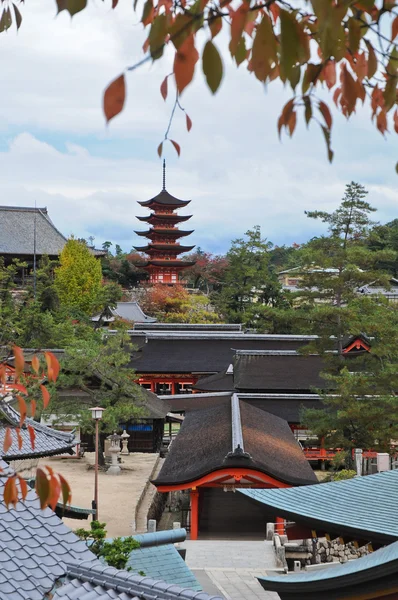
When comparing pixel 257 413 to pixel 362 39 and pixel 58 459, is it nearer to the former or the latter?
pixel 58 459

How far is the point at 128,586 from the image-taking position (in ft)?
13.7

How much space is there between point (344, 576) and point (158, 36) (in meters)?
4.07

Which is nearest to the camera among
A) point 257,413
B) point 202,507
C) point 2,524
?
point 2,524

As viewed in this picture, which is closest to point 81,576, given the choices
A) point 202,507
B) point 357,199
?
point 202,507

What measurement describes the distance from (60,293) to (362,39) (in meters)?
36.1

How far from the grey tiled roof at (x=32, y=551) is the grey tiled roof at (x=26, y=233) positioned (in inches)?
1514

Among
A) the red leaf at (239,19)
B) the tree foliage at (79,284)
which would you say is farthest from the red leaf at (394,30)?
the tree foliage at (79,284)

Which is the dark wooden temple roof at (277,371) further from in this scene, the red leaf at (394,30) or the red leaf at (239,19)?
the red leaf at (239,19)

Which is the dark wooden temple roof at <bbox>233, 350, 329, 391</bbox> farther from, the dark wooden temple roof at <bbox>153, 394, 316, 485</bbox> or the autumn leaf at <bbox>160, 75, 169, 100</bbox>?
the autumn leaf at <bbox>160, 75, 169, 100</bbox>

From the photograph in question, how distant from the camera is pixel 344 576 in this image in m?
4.89

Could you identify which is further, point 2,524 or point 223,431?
point 223,431

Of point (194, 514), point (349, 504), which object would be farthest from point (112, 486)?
point (349, 504)

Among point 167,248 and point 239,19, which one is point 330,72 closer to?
point 239,19

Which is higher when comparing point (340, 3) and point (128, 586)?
point (340, 3)
